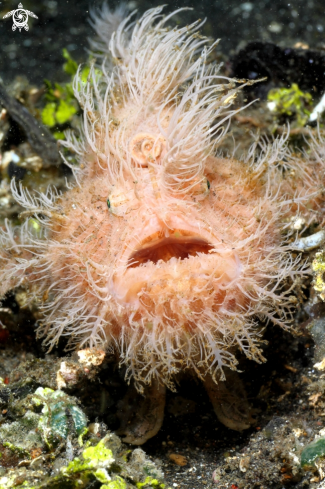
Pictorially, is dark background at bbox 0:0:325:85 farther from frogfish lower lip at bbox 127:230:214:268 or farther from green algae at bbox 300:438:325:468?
green algae at bbox 300:438:325:468

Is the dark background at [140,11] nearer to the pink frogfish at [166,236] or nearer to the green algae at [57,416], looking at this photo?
the pink frogfish at [166,236]

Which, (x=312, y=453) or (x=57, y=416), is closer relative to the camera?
(x=312, y=453)

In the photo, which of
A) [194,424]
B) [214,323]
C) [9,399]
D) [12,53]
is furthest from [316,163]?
[12,53]

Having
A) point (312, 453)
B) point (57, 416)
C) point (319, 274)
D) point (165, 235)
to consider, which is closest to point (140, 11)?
point (165, 235)

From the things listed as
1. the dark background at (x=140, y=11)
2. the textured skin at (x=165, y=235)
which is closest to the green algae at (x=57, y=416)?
the textured skin at (x=165, y=235)

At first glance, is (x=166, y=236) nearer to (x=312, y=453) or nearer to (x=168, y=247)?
(x=168, y=247)

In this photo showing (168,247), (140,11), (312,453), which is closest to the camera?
(312,453)

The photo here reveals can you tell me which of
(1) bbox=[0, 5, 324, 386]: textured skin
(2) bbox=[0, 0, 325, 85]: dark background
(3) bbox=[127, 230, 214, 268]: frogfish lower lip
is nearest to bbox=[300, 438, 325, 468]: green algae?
(1) bbox=[0, 5, 324, 386]: textured skin

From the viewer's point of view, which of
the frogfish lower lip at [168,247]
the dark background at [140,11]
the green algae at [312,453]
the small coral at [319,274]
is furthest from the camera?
the dark background at [140,11]

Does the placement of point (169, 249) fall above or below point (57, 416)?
above
